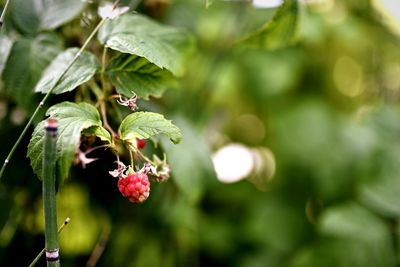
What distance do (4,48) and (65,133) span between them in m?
0.24

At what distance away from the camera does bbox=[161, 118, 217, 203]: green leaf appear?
0.74m

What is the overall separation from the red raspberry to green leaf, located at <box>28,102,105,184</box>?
59 mm

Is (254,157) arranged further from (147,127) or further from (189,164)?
(147,127)

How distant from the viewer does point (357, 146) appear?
116cm

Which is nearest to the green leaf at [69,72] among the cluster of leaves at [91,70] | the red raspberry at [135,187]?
the cluster of leaves at [91,70]

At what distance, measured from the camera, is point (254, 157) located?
4.68 feet

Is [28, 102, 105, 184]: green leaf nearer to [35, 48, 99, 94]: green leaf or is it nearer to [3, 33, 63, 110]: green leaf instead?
[35, 48, 99, 94]: green leaf

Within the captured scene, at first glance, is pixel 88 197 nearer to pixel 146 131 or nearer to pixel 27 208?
pixel 27 208

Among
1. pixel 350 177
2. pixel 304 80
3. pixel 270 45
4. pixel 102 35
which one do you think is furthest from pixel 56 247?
pixel 304 80

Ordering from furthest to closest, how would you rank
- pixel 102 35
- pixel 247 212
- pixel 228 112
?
1. pixel 228 112
2. pixel 247 212
3. pixel 102 35

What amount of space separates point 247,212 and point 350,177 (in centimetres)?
29

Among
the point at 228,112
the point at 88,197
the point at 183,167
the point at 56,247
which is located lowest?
the point at 228,112

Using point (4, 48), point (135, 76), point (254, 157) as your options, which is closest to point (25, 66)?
point (4, 48)

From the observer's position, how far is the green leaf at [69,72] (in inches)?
20.6
